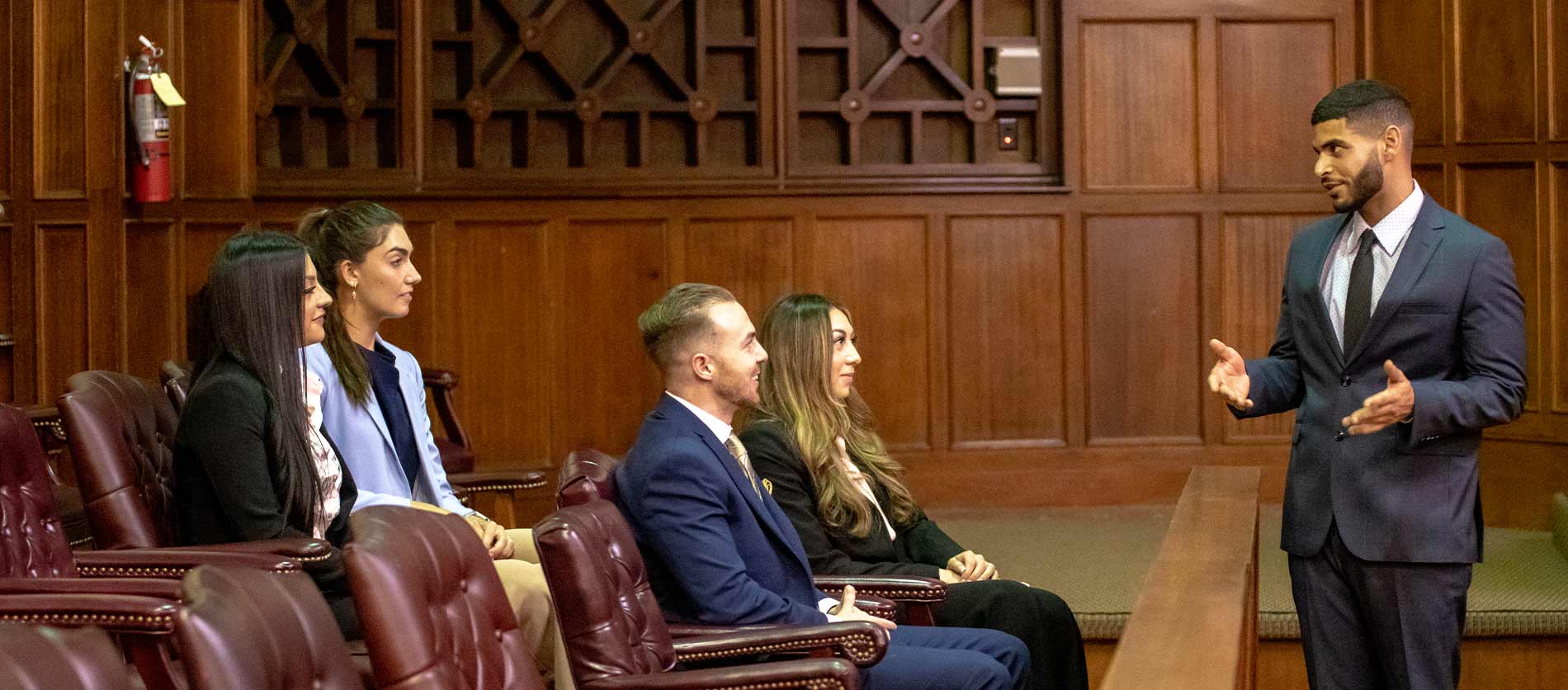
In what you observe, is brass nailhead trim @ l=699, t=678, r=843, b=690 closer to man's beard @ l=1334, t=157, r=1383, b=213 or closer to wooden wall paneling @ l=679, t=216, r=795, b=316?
man's beard @ l=1334, t=157, r=1383, b=213

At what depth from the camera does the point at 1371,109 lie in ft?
Answer: 9.62

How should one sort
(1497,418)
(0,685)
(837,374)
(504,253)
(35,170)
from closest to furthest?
(0,685) < (1497,418) < (837,374) < (35,170) < (504,253)

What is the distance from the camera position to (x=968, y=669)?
9.79 feet

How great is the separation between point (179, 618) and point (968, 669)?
166 centimetres

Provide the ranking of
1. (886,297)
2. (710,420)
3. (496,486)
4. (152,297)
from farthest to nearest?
(886,297) < (152,297) < (496,486) < (710,420)

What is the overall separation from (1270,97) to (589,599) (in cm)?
464

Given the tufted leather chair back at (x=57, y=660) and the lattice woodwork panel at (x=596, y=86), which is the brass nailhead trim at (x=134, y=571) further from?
the lattice woodwork panel at (x=596, y=86)

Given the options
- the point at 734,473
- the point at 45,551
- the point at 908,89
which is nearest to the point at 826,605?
the point at 734,473

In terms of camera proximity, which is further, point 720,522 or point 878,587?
point 878,587

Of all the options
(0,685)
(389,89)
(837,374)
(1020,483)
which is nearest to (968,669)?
(837,374)

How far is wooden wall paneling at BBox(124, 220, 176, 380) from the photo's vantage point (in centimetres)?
557

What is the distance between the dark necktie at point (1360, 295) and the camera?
292 centimetres

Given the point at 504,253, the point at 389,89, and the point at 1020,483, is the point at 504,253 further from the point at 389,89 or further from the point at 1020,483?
the point at 1020,483

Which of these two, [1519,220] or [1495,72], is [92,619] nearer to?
[1519,220]
